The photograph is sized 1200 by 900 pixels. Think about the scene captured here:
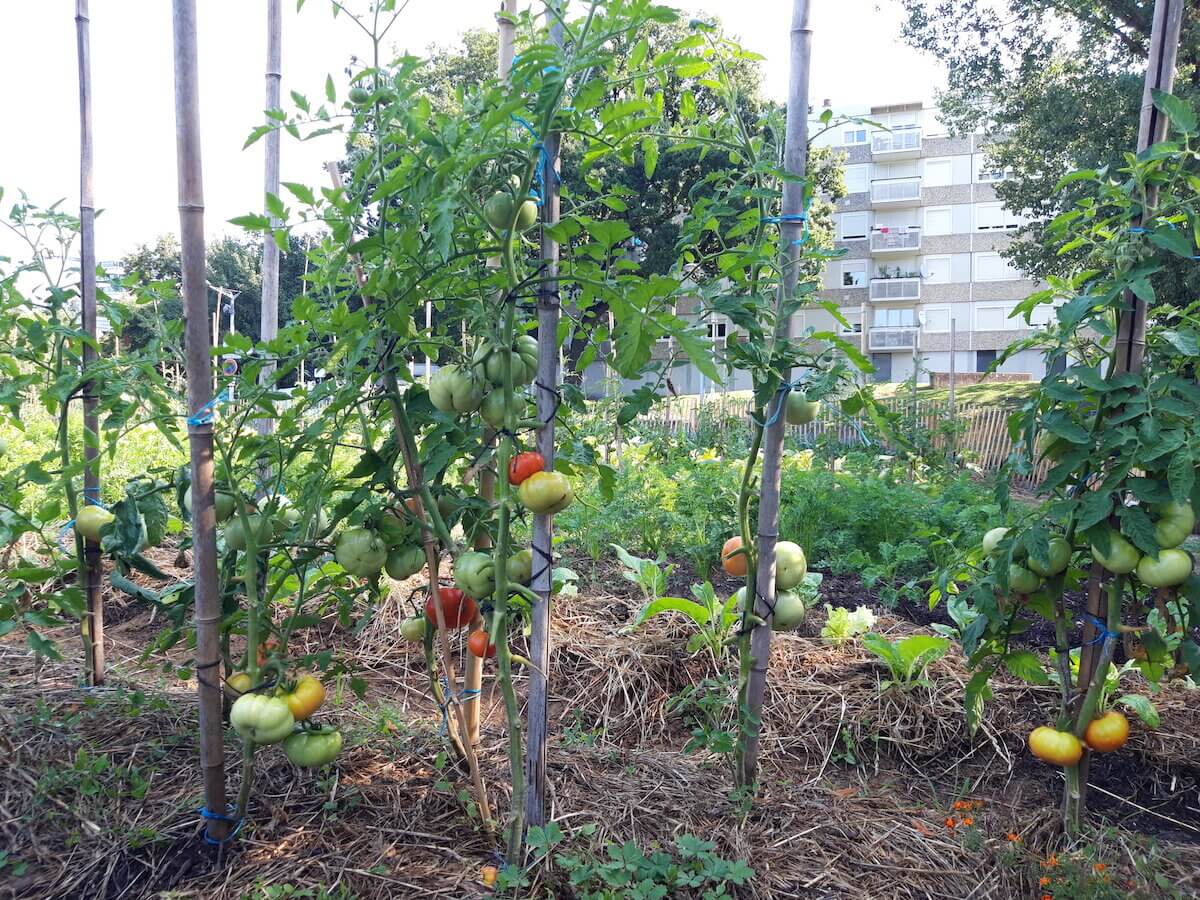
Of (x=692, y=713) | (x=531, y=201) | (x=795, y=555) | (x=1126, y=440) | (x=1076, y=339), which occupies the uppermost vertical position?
(x=531, y=201)

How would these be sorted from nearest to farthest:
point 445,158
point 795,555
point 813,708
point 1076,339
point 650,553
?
point 445,158 < point 1076,339 < point 795,555 < point 813,708 < point 650,553

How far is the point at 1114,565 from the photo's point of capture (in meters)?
1.95

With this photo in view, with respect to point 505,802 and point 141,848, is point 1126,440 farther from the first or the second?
point 141,848

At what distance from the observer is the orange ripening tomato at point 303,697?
1.75 m

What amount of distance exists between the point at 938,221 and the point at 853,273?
389 centimetres

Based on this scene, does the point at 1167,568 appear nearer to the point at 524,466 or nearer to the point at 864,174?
the point at 524,466

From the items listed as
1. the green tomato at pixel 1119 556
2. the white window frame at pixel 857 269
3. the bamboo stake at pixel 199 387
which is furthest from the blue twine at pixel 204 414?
the white window frame at pixel 857 269

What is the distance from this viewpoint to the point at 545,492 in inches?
62.7

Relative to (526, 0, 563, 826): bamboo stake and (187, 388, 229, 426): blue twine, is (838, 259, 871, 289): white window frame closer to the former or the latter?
(526, 0, 563, 826): bamboo stake

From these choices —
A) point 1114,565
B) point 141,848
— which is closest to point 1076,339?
point 1114,565

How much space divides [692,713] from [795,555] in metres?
1.02

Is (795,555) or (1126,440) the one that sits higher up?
(1126,440)

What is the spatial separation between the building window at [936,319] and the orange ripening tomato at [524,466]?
3462 cm

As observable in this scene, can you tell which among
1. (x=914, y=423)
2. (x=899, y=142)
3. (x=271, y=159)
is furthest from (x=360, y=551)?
(x=899, y=142)
